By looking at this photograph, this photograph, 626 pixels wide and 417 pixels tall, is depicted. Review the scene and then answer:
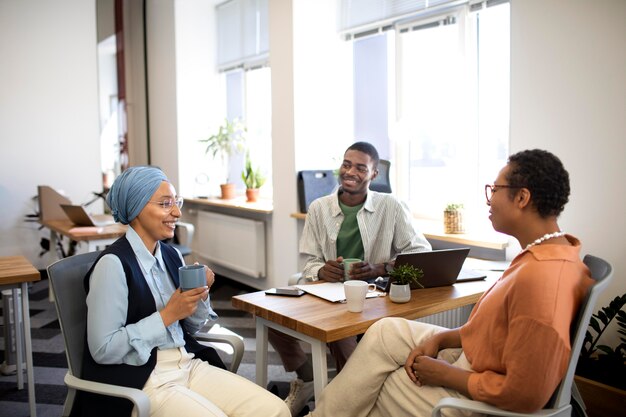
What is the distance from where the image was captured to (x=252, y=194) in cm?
506

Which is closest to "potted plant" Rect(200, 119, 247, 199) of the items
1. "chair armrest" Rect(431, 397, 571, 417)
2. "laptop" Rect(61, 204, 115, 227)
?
"laptop" Rect(61, 204, 115, 227)

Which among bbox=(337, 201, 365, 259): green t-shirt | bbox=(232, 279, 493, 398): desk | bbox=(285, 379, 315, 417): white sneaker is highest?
bbox=(337, 201, 365, 259): green t-shirt

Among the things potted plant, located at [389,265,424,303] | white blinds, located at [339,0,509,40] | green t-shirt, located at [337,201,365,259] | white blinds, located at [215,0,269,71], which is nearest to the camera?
potted plant, located at [389,265,424,303]

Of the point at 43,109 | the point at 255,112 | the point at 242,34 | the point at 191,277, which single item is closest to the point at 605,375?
the point at 191,277

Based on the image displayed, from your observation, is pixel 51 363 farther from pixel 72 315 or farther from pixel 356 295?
pixel 356 295

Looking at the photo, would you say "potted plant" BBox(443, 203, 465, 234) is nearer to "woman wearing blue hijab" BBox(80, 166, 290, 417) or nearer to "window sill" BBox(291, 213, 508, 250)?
"window sill" BBox(291, 213, 508, 250)

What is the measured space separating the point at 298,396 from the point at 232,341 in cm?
80

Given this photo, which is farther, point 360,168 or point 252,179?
point 252,179

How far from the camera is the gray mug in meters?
1.65

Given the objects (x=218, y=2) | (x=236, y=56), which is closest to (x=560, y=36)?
(x=236, y=56)

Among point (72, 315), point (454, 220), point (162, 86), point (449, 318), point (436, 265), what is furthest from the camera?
point (162, 86)

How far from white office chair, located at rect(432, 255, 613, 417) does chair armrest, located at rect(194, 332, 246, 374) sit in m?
0.75

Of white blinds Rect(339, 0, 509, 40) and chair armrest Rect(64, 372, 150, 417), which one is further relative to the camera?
white blinds Rect(339, 0, 509, 40)

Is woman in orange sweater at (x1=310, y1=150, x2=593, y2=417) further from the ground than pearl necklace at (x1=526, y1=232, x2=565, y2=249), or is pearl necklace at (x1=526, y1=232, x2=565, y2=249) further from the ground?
pearl necklace at (x1=526, y1=232, x2=565, y2=249)
